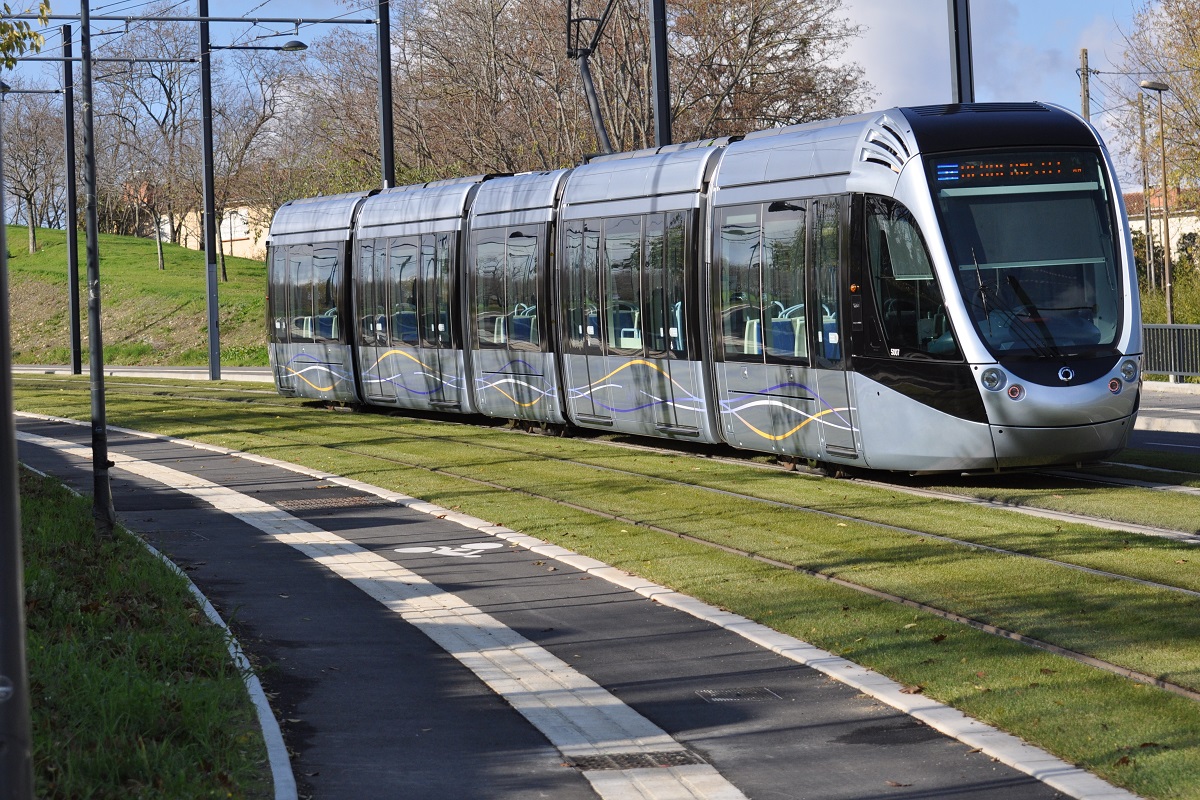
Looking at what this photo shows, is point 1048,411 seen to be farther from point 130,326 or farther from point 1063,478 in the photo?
point 130,326

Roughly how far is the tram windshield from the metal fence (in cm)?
1787

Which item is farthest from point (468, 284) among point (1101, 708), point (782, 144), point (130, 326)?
point (130, 326)

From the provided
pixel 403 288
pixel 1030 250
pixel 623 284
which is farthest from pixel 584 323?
pixel 1030 250

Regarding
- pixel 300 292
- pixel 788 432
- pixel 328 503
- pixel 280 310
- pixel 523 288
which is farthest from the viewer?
pixel 280 310

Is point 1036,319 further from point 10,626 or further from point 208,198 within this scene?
point 208,198

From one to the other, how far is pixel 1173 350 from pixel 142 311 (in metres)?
44.6

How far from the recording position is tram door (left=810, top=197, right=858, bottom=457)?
48.3 feet

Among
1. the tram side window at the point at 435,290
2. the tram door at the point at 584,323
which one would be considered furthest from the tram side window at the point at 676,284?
the tram side window at the point at 435,290

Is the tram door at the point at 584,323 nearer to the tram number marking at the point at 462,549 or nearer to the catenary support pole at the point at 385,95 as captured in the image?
the tram number marking at the point at 462,549

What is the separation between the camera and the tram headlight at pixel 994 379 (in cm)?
1345

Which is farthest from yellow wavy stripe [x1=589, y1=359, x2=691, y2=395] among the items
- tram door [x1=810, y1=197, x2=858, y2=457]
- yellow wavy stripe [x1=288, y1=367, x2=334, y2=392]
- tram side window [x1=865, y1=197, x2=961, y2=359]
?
yellow wavy stripe [x1=288, y1=367, x2=334, y2=392]

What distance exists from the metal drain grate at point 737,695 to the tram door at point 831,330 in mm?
7377

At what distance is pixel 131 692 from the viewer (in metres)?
6.86

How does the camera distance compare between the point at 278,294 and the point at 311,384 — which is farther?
the point at 278,294
